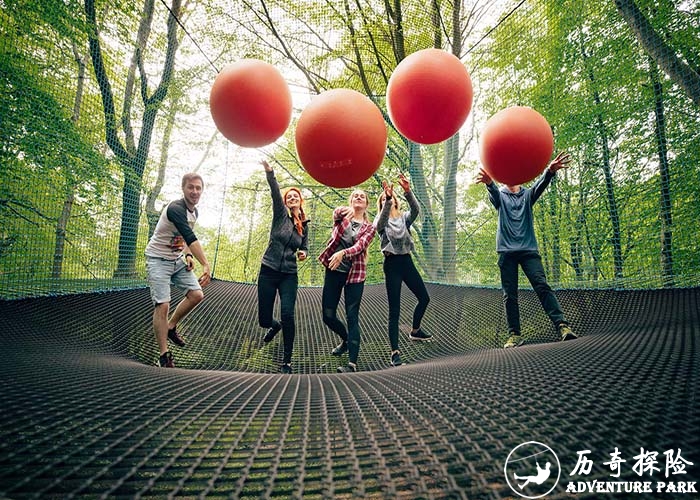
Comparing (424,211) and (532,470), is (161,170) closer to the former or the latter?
(424,211)

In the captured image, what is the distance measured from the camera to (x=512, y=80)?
6.34m

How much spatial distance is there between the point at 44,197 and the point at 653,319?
24.8ft

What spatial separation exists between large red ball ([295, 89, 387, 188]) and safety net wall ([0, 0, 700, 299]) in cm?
250

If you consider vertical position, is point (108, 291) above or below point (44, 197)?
below

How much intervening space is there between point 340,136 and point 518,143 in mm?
932

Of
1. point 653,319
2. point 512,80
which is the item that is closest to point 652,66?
point 512,80

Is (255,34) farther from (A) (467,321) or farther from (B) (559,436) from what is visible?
(B) (559,436)

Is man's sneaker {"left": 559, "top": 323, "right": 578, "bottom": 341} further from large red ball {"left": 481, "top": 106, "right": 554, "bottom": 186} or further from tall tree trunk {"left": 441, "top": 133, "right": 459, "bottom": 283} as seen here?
tall tree trunk {"left": 441, "top": 133, "right": 459, "bottom": 283}

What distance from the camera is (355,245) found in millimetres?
2566

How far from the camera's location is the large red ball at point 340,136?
4.14ft

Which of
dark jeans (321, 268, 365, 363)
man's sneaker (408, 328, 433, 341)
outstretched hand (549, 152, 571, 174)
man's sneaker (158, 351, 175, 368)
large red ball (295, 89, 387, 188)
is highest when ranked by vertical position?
outstretched hand (549, 152, 571, 174)

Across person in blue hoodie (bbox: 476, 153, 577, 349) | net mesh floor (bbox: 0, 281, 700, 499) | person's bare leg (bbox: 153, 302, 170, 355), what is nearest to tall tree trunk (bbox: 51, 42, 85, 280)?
person's bare leg (bbox: 153, 302, 170, 355)

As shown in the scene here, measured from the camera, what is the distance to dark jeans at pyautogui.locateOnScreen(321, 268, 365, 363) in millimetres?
2602

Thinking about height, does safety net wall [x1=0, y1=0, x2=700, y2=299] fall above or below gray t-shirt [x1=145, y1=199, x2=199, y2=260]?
above
